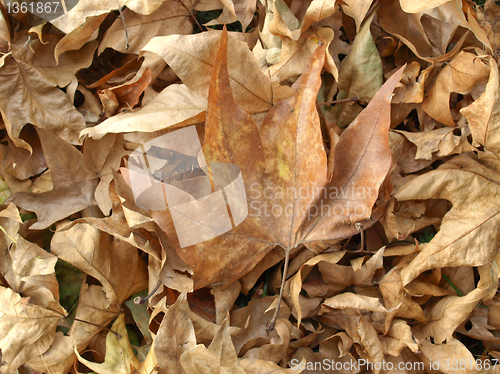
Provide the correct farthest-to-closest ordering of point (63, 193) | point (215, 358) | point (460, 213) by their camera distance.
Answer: point (63, 193) < point (460, 213) < point (215, 358)

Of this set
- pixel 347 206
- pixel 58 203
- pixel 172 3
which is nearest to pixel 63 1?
pixel 172 3

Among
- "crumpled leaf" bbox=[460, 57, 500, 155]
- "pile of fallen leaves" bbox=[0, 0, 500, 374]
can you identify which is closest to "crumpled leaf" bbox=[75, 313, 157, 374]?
"pile of fallen leaves" bbox=[0, 0, 500, 374]

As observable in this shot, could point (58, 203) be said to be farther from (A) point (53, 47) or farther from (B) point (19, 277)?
(A) point (53, 47)

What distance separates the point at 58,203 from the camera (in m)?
0.85

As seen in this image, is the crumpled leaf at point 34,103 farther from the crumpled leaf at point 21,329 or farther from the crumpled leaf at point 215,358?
the crumpled leaf at point 215,358

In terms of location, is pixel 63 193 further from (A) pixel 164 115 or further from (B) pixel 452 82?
(B) pixel 452 82

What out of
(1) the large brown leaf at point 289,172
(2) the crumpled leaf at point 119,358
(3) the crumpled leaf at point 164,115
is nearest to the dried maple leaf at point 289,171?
(1) the large brown leaf at point 289,172

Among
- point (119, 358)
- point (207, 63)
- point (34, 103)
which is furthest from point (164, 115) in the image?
point (119, 358)

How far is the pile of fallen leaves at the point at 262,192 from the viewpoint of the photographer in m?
0.68

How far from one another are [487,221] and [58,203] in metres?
0.87

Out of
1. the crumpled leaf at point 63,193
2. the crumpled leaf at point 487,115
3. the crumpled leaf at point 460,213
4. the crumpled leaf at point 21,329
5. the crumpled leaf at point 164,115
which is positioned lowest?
the crumpled leaf at point 21,329

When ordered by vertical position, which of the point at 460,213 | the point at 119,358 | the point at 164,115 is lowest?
the point at 119,358

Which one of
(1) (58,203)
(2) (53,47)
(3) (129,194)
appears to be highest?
(2) (53,47)

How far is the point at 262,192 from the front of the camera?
27.5 inches
